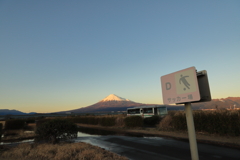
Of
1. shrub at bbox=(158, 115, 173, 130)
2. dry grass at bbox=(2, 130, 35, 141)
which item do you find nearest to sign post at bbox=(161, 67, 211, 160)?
shrub at bbox=(158, 115, 173, 130)

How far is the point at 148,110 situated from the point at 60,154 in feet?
69.3

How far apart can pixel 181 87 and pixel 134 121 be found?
59.6 feet

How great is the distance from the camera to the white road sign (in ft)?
9.14

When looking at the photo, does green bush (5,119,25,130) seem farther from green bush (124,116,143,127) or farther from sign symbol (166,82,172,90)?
sign symbol (166,82,172,90)

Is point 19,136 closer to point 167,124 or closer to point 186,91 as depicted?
point 167,124

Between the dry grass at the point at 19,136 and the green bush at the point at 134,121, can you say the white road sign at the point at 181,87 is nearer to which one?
the dry grass at the point at 19,136

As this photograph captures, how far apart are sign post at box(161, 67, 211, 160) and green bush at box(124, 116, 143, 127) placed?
17.3 m

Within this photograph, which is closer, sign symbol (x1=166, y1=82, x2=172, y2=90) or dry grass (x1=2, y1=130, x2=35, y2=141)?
sign symbol (x1=166, y1=82, x2=172, y2=90)

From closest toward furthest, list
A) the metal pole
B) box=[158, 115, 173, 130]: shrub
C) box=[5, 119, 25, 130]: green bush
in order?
the metal pole, box=[158, 115, 173, 130]: shrub, box=[5, 119, 25, 130]: green bush

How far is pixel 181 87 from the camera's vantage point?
2.98m

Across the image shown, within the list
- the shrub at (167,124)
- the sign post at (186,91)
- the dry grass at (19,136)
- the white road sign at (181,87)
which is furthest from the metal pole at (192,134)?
the dry grass at (19,136)

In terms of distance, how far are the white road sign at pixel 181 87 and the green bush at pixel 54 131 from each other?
8262mm

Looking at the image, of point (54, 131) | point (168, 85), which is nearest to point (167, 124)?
point (54, 131)

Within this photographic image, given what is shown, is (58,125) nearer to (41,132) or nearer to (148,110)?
(41,132)
